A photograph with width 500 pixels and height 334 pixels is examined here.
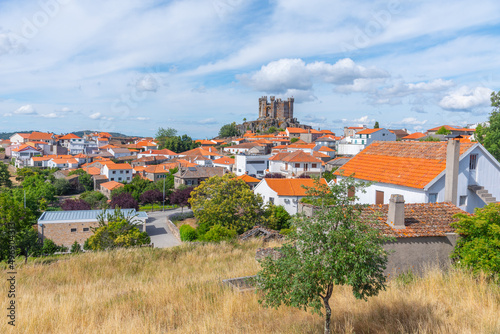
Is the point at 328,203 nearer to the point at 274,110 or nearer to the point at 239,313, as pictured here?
A: the point at 239,313

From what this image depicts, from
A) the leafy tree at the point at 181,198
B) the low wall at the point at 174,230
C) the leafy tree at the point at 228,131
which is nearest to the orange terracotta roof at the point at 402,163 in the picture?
the low wall at the point at 174,230

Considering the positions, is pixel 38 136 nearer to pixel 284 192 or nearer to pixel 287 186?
pixel 287 186

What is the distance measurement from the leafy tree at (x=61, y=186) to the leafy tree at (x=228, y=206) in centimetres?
4167

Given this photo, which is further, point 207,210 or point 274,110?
point 274,110

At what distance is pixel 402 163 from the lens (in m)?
17.5

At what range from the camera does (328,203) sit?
15.5 feet

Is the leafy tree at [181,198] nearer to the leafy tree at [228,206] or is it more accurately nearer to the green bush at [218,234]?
the leafy tree at [228,206]

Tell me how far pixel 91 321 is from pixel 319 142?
88813 millimetres

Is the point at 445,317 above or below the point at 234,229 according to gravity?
above

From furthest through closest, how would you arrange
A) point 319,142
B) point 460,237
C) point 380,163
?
point 319,142
point 380,163
point 460,237

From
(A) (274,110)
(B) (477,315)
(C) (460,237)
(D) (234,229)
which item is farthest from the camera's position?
(A) (274,110)

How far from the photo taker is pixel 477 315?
518 centimetres

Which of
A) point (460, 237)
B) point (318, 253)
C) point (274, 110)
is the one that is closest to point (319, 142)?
point (274, 110)

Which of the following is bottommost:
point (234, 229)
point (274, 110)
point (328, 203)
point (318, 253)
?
point (234, 229)
